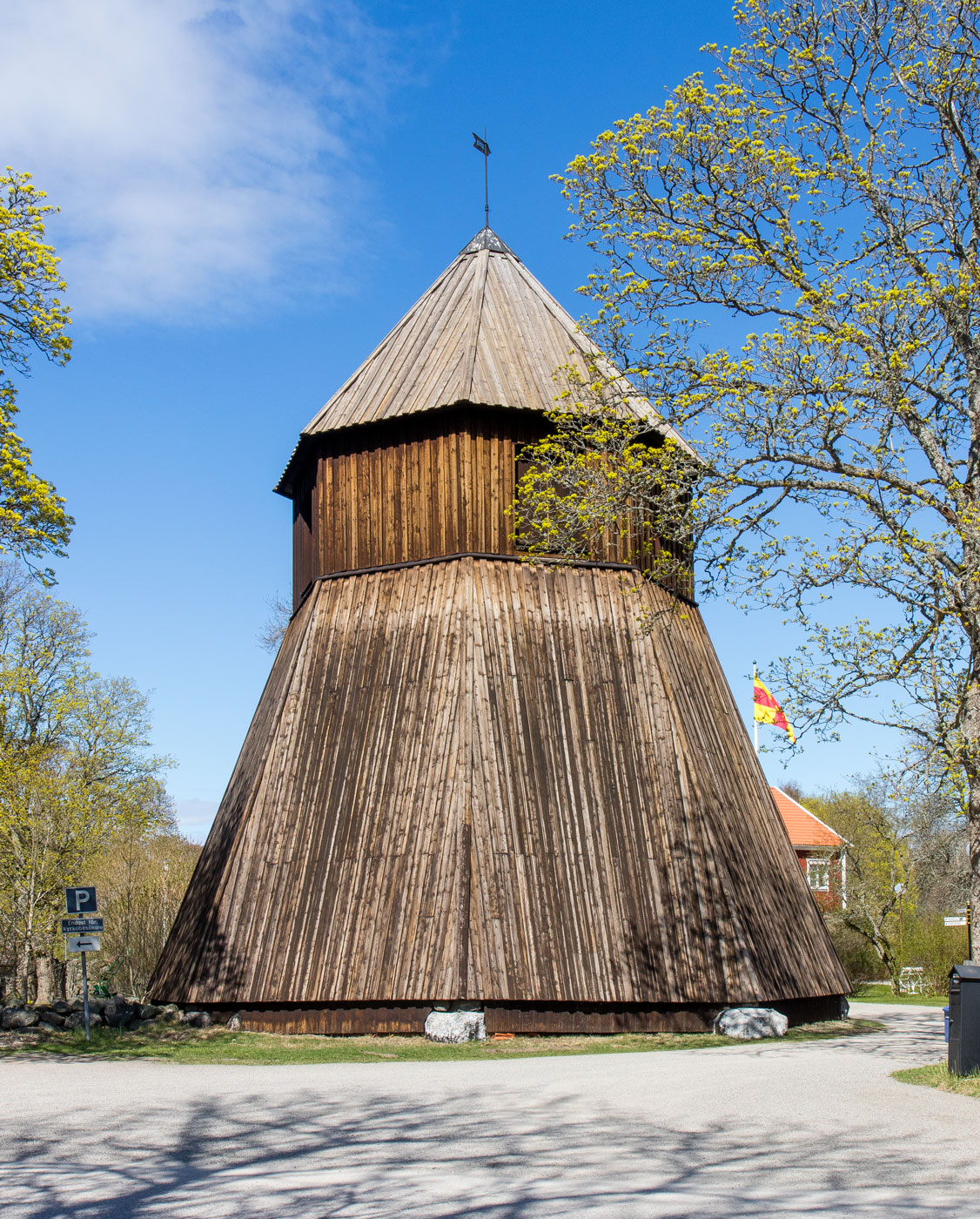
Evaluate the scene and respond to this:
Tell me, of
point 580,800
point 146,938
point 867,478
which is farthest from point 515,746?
point 146,938

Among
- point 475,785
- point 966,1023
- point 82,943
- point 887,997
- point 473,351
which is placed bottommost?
point 887,997

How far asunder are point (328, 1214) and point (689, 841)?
12629 millimetres

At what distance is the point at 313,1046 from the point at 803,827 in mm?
39210

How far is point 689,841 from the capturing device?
59.6ft

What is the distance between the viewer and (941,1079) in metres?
11.3

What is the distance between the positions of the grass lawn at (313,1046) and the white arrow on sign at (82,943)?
50.3 inches

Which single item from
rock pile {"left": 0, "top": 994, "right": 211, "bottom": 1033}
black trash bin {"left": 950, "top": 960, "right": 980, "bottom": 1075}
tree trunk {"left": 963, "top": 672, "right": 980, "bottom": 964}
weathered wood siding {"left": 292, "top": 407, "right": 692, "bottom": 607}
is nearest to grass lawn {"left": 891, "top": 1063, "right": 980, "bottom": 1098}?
black trash bin {"left": 950, "top": 960, "right": 980, "bottom": 1075}

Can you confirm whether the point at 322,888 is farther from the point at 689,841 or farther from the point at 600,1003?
the point at 689,841

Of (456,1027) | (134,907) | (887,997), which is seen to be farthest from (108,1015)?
(887,997)

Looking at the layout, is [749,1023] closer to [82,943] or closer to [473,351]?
[82,943]

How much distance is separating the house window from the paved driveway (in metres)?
27.4

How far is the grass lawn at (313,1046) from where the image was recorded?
1491 cm

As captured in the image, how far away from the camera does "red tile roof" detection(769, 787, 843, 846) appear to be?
164 ft

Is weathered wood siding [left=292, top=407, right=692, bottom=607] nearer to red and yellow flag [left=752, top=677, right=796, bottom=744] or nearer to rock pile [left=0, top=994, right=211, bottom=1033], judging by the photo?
rock pile [left=0, top=994, right=211, bottom=1033]
